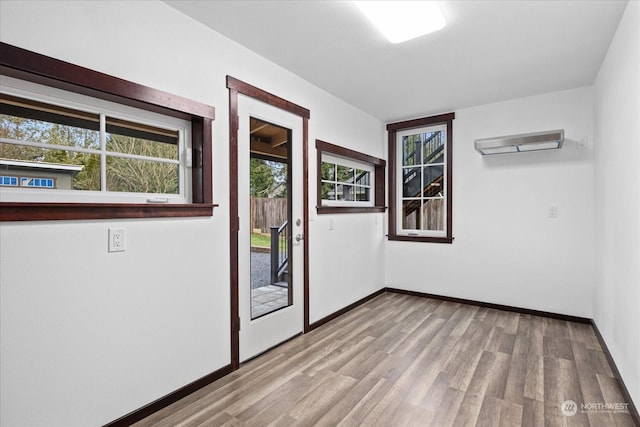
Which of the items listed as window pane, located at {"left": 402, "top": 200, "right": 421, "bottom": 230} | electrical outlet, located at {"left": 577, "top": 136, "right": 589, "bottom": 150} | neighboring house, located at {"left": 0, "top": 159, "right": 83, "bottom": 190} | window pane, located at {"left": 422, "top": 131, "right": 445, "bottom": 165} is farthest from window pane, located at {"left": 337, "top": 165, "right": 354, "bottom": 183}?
neighboring house, located at {"left": 0, "top": 159, "right": 83, "bottom": 190}

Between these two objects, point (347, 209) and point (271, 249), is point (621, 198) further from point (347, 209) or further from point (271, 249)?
point (271, 249)

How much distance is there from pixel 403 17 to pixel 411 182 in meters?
2.85

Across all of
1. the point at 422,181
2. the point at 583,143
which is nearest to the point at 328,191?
the point at 422,181

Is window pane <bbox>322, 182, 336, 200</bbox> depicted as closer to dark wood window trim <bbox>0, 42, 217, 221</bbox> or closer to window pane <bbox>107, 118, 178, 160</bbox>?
dark wood window trim <bbox>0, 42, 217, 221</bbox>

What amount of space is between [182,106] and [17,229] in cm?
111

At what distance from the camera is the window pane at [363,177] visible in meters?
4.45

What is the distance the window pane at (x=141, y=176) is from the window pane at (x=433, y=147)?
11.4 ft

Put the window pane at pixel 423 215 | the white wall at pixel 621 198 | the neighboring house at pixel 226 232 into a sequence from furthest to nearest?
the window pane at pixel 423 215 < the white wall at pixel 621 198 < the neighboring house at pixel 226 232

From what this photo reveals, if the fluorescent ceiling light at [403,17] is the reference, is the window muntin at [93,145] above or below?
below

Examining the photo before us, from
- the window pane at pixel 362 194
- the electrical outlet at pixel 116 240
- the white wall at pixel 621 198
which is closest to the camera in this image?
the electrical outlet at pixel 116 240

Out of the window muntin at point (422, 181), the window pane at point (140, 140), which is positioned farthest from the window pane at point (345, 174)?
the window pane at point (140, 140)

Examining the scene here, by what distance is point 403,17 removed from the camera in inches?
84.7

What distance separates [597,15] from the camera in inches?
85.5

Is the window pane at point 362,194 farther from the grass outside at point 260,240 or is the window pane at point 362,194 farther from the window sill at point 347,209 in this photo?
the grass outside at point 260,240
